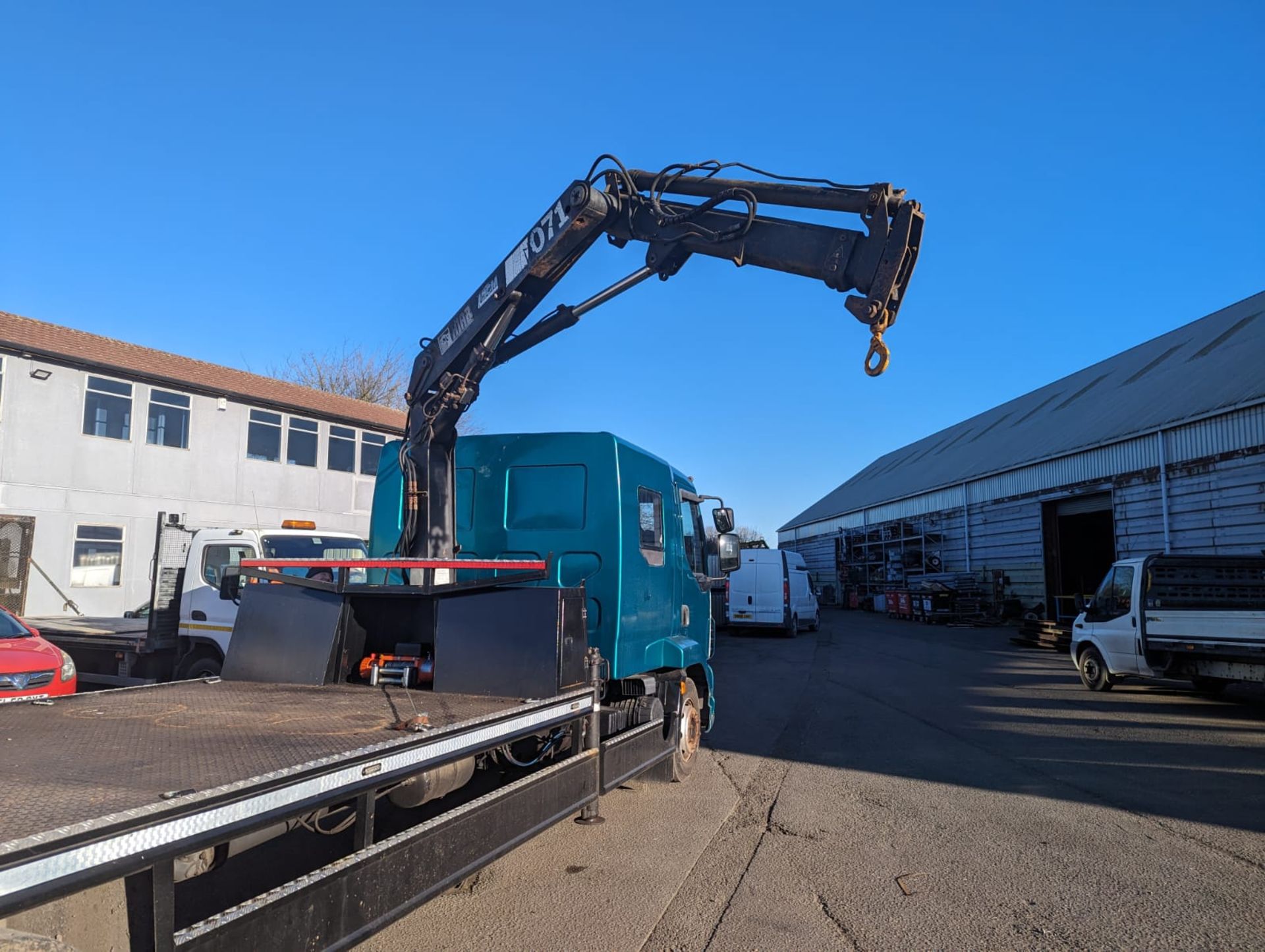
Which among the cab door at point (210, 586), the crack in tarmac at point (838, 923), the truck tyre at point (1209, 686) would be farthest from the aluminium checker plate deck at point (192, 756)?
the truck tyre at point (1209, 686)

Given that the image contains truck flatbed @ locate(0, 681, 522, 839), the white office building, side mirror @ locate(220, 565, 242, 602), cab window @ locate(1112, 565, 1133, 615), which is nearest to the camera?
truck flatbed @ locate(0, 681, 522, 839)

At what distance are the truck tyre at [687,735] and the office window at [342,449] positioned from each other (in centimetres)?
1904

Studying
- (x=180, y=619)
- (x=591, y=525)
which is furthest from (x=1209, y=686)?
(x=180, y=619)

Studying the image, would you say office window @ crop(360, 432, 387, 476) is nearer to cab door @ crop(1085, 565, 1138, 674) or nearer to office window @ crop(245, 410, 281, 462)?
office window @ crop(245, 410, 281, 462)

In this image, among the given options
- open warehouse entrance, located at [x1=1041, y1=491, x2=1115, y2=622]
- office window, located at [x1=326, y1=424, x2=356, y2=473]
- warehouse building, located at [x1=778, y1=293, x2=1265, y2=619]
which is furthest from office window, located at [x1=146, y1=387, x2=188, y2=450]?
warehouse building, located at [x1=778, y1=293, x2=1265, y2=619]

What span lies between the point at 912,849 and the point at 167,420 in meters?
20.0

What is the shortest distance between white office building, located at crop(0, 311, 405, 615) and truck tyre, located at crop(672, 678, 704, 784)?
1617 centimetres

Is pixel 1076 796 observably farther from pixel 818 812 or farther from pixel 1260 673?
pixel 1260 673

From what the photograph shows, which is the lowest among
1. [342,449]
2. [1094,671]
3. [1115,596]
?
[1094,671]

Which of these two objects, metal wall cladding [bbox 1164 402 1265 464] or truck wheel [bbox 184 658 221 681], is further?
metal wall cladding [bbox 1164 402 1265 464]

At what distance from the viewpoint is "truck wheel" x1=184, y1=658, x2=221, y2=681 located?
9242mm

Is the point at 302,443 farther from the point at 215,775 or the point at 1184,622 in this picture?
the point at 215,775

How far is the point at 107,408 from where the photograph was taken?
1880 cm

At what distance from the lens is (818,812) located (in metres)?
6.11
